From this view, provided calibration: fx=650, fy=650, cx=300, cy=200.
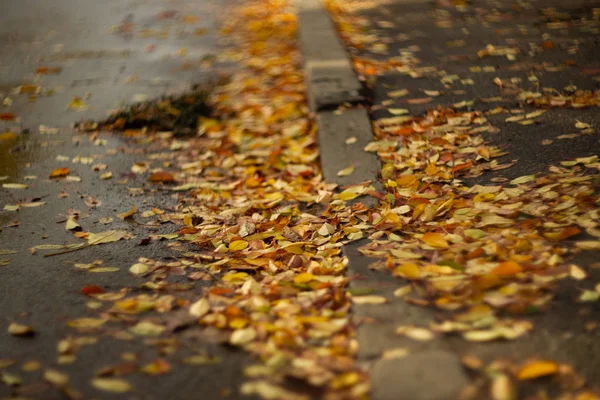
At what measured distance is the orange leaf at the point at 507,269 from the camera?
7.47 ft

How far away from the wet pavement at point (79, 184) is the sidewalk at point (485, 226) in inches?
24.0

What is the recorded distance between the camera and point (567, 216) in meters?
2.63

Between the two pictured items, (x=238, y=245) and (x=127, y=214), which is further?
(x=127, y=214)

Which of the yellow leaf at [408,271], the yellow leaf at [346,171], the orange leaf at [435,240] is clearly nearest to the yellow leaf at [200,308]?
the yellow leaf at [408,271]

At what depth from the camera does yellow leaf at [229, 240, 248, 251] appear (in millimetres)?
2857

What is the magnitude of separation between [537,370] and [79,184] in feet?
9.34

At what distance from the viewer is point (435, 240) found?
2.59 meters

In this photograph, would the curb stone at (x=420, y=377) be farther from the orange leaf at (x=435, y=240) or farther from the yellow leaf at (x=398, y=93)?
the yellow leaf at (x=398, y=93)

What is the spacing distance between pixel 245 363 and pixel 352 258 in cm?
72

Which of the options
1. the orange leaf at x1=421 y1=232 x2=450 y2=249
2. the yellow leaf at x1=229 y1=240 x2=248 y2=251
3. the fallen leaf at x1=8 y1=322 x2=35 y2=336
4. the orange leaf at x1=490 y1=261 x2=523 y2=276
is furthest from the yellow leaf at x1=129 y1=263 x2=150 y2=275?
the orange leaf at x1=490 y1=261 x2=523 y2=276

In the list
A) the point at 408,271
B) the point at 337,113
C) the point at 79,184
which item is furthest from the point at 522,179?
the point at 79,184

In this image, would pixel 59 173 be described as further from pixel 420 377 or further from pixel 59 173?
pixel 420 377

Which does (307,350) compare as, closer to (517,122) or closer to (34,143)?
(517,122)

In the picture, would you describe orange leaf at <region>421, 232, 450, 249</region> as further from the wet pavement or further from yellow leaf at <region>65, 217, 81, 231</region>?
yellow leaf at <region>65, 217, 81, 231</region>
